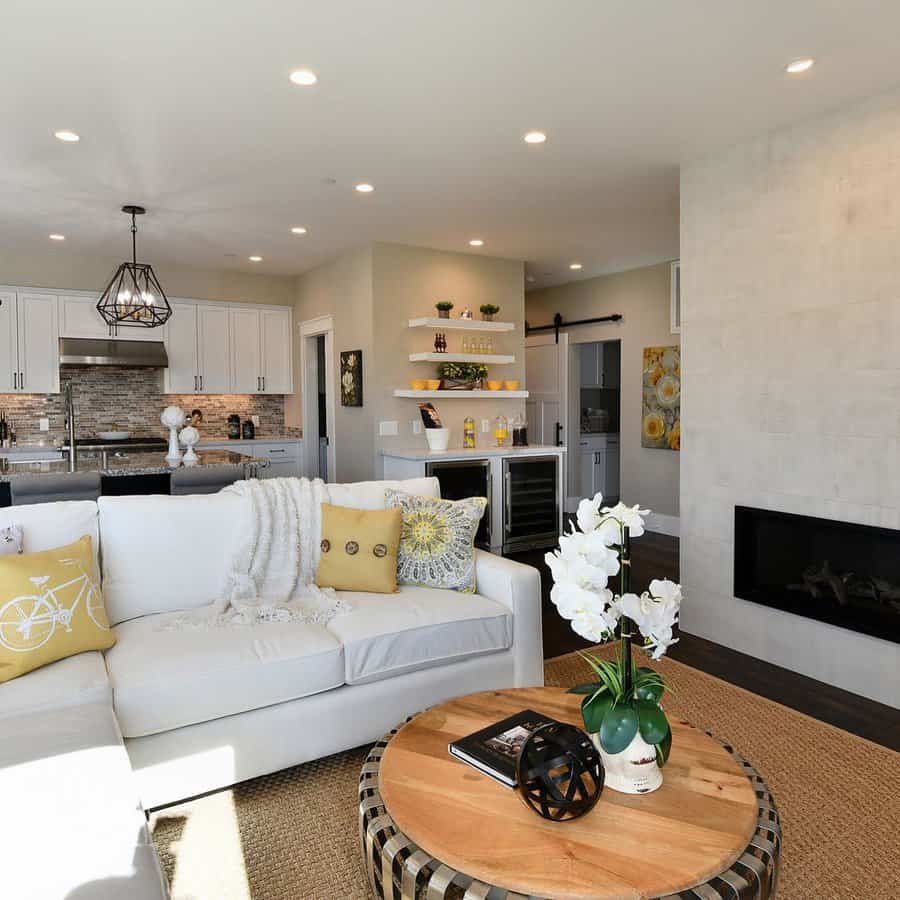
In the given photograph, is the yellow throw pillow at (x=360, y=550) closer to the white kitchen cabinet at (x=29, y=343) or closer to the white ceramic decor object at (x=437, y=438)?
the white ceramic decor object at (x=437, y=438)

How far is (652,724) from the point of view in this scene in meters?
1.52

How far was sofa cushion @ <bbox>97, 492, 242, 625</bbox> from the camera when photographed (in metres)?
2.73

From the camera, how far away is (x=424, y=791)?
1.58 meters

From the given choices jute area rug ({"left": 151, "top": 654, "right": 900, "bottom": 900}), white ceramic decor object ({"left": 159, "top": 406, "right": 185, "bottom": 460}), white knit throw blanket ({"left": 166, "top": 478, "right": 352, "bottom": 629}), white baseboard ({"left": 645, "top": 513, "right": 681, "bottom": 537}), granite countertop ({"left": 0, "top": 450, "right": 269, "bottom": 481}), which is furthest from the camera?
white baseboard ({"left": 645, "top": 513, "right": 681, "bottom": 537})

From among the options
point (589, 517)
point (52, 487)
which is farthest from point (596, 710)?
point (52, 487)

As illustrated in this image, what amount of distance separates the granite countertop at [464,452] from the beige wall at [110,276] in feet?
8.96

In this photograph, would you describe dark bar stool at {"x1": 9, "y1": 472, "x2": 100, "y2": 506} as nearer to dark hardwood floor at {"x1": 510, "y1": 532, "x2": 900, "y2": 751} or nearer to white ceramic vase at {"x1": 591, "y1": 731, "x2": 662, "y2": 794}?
dark hardwood floor at {"x1": 510, "y1": 532, "x2": 900, "y2": 751}

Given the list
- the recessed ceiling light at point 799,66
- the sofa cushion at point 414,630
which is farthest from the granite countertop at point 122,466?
the recessed ceiling light at point 799,66

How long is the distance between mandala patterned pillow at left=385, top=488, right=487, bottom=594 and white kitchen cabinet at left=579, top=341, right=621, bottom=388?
537 centimetres

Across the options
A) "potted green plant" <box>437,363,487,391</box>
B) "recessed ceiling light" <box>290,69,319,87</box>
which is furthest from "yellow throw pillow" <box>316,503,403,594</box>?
"potted green plant" <box>437,363,487,391</box>

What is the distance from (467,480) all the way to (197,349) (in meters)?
3.38

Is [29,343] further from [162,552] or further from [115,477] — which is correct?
[162,552]

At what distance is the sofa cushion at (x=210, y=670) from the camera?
84.9 inches

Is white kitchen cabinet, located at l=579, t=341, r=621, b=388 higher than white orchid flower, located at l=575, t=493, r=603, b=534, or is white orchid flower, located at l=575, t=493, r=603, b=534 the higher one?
white kitchen cabinet, located at l=579, t=341, r=621, b=388
